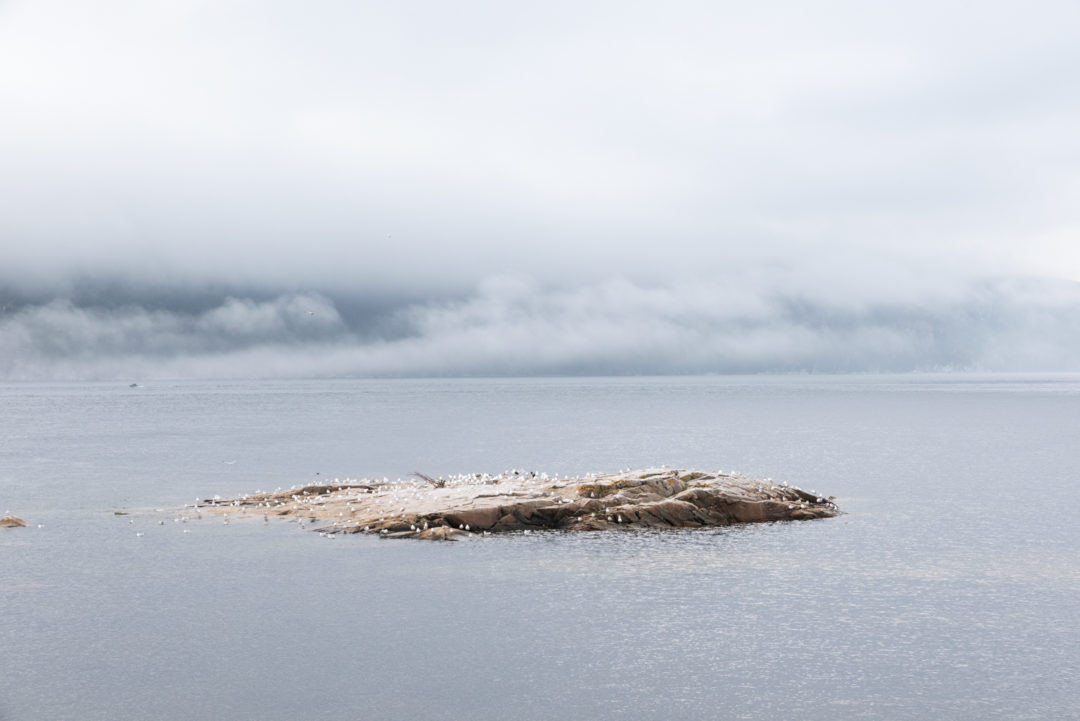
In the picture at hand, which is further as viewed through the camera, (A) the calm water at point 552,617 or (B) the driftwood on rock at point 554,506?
(B) the driftwood on rock at point 554,506

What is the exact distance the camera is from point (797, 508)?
48.5 m

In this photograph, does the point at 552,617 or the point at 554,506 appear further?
the point at 554,506

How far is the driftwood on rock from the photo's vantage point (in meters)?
44.2

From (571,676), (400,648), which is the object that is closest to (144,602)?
(400,648)

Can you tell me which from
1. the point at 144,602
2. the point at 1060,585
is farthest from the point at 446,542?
the point at 1060,585

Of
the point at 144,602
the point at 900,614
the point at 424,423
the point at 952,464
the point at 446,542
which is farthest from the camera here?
the point at 424,423

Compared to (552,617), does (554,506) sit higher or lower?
higher

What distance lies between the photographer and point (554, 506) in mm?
45312

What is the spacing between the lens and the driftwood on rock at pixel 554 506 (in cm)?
4419

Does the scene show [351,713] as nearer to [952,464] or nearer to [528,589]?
[528,589]

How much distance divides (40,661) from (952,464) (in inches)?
2917

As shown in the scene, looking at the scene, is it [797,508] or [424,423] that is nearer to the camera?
[797,508]

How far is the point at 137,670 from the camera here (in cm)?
2392

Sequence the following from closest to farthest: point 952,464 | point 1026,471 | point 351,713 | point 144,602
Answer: point 351,713
point 144,602
point 1026,471
point 952,464
